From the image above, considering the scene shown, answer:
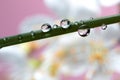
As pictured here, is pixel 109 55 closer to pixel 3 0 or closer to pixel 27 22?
pixel 27 22

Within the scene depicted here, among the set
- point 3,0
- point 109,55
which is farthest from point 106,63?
point 3,0

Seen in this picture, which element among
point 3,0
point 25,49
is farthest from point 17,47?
point 3,0

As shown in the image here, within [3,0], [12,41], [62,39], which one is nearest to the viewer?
[12,41]

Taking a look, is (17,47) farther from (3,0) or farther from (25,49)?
(3,0)

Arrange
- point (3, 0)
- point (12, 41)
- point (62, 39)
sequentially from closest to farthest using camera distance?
point (12, 41) → point (62, 39) → point (3, 0)

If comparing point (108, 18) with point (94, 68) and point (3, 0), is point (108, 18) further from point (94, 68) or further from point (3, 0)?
point (3, 0)

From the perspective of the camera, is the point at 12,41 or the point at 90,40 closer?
the point at 12,41

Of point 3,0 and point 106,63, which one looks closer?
point 106,63
